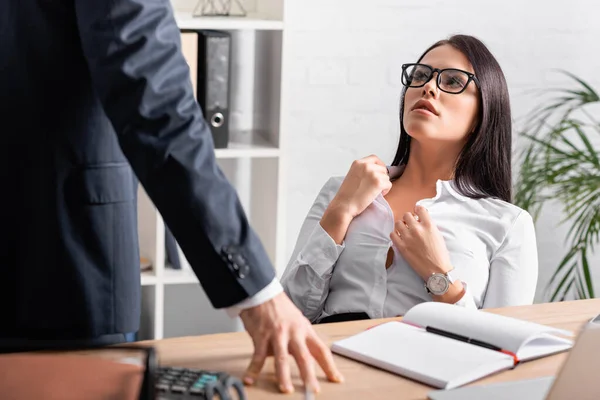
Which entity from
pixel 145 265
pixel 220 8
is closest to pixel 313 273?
pixel 145 265

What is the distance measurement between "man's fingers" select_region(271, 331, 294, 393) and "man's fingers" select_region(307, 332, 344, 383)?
1.8 inches

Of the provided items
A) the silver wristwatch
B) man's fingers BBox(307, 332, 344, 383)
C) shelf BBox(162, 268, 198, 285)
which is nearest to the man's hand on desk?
man's fingers BBox(307, 332, 344, 383)

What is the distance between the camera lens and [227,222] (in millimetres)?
1261

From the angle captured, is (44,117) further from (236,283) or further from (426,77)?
(426,77)

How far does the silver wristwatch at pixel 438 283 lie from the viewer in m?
1.92

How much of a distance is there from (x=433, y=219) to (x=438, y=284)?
20 cm

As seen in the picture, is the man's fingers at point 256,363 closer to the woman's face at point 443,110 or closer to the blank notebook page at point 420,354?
the blank notebook page at point 420,354

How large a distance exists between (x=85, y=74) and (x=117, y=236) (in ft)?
0.91

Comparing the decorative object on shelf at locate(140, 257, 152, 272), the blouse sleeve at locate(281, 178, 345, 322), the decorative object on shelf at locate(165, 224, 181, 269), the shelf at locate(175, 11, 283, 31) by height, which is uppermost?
the shelf at locate(175, 11, 283, 31)

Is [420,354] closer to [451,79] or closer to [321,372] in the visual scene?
[321,372]

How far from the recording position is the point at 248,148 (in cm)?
301

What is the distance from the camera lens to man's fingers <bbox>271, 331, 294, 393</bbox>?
1.24m

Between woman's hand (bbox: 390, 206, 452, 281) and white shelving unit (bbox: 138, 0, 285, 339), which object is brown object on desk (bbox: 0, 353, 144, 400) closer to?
woman's hand (bbox: 390, 206, 452, 281)

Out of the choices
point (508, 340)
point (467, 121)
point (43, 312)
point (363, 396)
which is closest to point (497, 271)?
point (467, 121)
